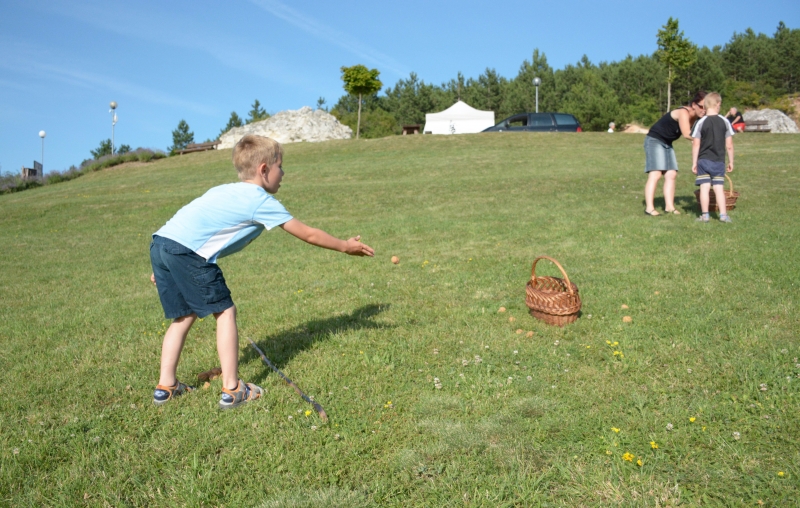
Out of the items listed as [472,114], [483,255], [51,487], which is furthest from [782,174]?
[472,114]

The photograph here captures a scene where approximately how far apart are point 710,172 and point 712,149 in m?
0.35

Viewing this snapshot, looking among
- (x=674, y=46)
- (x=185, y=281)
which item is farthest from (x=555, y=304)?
(x=674, y=46)

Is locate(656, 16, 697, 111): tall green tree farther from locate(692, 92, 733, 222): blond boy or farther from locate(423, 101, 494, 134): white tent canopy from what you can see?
locate(692, 92, 733, 222): blond boy

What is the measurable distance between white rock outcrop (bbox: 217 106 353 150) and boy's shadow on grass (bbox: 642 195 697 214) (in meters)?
28.6

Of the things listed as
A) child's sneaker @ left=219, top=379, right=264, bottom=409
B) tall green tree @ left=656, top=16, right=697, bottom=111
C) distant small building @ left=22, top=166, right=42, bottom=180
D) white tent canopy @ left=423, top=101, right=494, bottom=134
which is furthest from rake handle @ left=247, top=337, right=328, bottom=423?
white tent canopy @ left=423, top=101, right=494, bottom=134

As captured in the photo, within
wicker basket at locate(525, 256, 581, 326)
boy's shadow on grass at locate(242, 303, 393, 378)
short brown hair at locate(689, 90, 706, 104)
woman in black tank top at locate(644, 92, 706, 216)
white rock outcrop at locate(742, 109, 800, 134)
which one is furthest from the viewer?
white rock outcrop at locate(742, 109, 800, 134)

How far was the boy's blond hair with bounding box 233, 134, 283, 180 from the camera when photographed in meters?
3.57

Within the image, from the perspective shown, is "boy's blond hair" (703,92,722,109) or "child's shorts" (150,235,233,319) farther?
"boy's blond hair" (703,92,722,109)

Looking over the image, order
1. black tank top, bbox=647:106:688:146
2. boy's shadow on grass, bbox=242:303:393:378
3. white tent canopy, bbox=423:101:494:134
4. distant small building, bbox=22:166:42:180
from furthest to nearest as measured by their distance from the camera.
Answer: white tent canopy, bbox=423:101:494:134 < distant small building, bbox=22:166:42:180 < black tank top, bbox=647:106:688:146 < boy's shadow on grass, bbox=242:303:393:378

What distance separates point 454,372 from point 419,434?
0.87m

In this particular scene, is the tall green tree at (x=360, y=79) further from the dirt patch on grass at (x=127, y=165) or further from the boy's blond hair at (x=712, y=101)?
the boy's blond hair at (x=712, y=101)

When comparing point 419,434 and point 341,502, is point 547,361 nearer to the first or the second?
point 419,434

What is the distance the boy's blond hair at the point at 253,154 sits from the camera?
3.57 m

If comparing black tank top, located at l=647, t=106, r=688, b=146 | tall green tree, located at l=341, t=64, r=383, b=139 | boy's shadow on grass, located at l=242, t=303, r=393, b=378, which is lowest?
boy's shadow on grass, located at l=242, t=303, r=393, b=378
